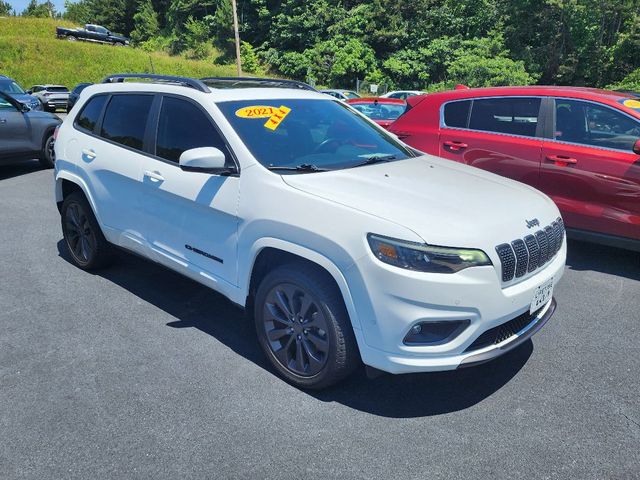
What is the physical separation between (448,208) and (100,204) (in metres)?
2.93

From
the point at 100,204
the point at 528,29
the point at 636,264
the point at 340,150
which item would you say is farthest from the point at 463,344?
the point at 528,29

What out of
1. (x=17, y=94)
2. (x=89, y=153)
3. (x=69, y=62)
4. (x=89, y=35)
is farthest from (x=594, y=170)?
(x=89, y=35)

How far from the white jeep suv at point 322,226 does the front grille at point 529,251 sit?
0.01 meters

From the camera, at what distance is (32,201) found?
287 inches

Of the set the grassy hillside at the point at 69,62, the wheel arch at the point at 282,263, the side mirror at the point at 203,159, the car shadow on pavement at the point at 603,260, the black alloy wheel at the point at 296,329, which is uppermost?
the grassy hillside at the point at 69,62

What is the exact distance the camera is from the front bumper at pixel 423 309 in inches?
94.0

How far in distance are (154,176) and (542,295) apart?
104 inches

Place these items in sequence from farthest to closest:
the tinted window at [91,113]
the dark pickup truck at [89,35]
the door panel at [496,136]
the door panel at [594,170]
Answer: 1. the dark pickup truck at [89,35]
2. the door panel at [496,136]
3. the door panel at [594,170]
4. the tinted window at [91,113]

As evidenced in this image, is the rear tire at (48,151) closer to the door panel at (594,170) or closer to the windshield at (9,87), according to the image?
the windshield at (9,87)

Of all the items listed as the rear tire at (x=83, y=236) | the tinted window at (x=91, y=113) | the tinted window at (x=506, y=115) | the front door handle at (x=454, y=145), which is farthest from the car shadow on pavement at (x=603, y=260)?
the tinted window at (x=91, y=113)

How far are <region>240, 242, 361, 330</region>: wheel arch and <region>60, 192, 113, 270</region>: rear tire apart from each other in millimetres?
1888

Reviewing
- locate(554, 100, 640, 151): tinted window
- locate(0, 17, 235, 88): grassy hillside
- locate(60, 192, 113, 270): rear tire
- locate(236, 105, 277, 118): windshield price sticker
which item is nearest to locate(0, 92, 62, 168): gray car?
locate(60, 192, 113, 270): rear tire

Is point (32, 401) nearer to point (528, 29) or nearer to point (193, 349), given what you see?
point (193, 349)

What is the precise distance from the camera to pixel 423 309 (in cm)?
241
